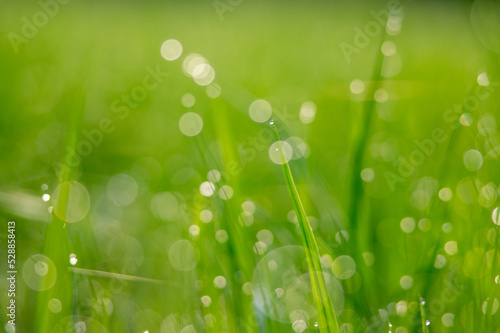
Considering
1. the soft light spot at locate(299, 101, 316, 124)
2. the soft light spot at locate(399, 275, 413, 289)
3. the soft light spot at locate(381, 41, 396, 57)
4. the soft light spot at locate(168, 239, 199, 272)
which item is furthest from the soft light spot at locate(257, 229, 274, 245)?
the soft light spot at locate(299, 101, 316, 124)

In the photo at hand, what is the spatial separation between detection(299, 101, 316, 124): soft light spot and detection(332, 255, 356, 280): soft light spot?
3.37 ft

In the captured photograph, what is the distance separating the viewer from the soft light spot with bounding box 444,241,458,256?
765mm

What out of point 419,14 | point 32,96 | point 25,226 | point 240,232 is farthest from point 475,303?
point 419,14

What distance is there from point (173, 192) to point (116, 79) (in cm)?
100

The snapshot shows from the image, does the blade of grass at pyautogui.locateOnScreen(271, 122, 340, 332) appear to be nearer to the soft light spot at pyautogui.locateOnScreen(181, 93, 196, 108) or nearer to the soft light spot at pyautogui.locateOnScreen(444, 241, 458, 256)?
the soft light spot at pyautogui.locateOnScreen(444, 241, 458, 256)

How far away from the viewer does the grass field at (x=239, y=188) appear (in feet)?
2.01

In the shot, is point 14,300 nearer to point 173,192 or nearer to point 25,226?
point 25,226

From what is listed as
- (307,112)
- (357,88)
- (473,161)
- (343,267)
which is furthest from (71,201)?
(357,88)

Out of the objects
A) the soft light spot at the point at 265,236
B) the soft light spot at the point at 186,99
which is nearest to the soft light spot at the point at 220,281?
the soft light spot at the point at 265,236

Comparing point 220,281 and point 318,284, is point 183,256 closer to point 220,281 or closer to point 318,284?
point 220,281

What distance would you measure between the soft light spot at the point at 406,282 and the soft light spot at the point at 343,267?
0.08 metres

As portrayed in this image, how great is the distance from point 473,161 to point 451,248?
0.32 m

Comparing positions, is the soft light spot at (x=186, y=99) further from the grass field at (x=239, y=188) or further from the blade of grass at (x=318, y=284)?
the blade of grass at (x=318, y=284)

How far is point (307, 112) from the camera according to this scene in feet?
5.88
